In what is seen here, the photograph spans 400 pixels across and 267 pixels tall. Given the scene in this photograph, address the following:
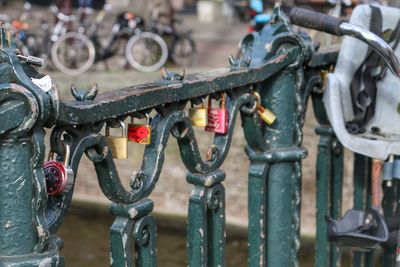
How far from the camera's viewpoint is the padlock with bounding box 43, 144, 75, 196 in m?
1.39

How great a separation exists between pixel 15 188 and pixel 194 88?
609 millimetres

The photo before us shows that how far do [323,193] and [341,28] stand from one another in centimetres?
67

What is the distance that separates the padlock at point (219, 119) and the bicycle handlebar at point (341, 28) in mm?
432

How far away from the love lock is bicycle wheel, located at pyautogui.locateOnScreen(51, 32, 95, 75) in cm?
884

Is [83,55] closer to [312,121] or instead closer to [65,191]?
[312,121]

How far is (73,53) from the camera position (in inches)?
436

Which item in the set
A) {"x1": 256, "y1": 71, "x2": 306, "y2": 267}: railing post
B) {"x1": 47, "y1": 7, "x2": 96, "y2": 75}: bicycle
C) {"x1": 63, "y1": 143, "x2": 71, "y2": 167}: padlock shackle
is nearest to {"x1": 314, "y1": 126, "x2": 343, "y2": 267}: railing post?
{"x1": 256, "y1": 71, "x2": 306, "y2": 267}: railing post

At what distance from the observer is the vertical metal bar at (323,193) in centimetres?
259

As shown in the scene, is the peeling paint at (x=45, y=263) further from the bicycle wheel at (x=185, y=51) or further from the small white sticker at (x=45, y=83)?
the bicycle wheel at (x=185, y=51)

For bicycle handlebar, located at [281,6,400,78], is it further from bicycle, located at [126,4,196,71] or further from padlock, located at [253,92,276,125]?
bicycle, located at [126,4,196,71]

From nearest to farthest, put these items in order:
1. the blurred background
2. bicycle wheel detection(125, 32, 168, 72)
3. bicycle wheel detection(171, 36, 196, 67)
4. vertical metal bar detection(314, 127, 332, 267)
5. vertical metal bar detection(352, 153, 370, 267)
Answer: vertical metal bar detection(314, 127, 332, 267), vertical metal bar detection(352, 153, 370, 267), the blurred background, bicycle wheel detection(125, 32, 168, 72), bicycle wheel detection(171, 36, 196, 67)

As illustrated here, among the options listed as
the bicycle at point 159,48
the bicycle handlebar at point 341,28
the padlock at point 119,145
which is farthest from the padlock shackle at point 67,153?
the bicycle at point 159,48

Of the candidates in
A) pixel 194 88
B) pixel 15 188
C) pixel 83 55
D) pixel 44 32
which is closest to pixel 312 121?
pixel 83 55

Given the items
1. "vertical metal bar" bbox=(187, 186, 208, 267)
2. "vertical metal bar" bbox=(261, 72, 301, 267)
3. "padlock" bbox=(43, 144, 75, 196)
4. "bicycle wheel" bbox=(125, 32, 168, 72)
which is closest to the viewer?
"padlock" bbox=(43, 144, 75, 196)
